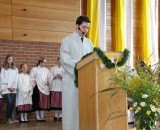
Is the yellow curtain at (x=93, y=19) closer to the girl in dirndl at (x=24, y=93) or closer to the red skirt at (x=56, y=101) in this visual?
the red skirt at (x=56, y=101)

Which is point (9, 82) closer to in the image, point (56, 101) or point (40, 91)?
point (40, 91)

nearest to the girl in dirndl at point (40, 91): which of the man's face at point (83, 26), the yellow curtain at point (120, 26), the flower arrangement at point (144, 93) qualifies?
the yellow curtain at point (120, 26)

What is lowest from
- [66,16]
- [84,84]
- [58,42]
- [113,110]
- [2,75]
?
[113,110]

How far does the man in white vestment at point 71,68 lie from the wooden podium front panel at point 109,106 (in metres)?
0.74

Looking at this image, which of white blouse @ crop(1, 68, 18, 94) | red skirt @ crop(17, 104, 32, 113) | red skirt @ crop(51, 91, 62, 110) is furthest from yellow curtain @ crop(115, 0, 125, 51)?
white blouse @ crop(1, 68, 18, 94)

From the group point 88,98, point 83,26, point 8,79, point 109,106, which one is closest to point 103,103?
point 109,106

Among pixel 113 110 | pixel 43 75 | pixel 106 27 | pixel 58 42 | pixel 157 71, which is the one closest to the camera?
pixel 157 71

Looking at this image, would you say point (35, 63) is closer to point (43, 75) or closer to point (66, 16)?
point (43, 75)

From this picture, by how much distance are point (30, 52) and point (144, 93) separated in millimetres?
6633

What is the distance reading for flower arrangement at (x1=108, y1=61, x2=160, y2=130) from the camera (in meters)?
2.78

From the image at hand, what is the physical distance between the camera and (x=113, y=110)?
3.18 m

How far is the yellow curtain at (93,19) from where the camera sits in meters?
9.66

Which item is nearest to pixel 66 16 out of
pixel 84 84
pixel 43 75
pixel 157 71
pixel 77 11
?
pixel 77 11

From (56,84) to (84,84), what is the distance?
210 inches
